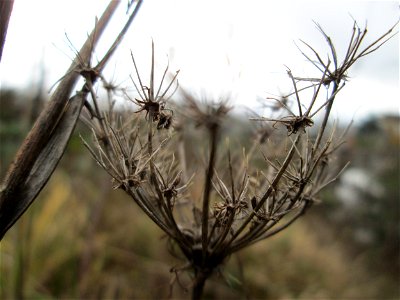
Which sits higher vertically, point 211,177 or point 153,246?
point 211,177

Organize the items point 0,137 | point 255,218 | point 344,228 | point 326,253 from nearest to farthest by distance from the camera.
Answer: point 255,218, point 0,137, point 326,253, point 344,228

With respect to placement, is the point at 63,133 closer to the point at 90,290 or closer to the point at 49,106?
the point at 49,106

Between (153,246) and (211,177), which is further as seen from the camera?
(153,246)

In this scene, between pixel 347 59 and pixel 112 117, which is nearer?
pixel 347 59

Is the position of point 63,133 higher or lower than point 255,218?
higher

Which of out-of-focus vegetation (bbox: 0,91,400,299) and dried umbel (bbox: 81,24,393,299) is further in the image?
out-of-focus vegetation (bbox: 0,91,400,299)

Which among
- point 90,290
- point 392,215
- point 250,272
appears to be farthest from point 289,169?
point 392,215

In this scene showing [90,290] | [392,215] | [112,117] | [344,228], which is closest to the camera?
[112,117]

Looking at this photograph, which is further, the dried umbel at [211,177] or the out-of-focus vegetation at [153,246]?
the out-of-focus vegetation at [153,246]
